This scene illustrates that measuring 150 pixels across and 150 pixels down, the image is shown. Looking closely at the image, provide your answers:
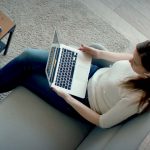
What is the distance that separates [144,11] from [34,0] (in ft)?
2.60

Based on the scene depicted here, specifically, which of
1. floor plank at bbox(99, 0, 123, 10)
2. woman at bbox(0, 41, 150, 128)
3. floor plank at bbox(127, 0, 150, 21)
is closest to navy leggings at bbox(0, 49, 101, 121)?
woman at bbox(0, 41, 150, 128)

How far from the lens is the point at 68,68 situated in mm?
1549

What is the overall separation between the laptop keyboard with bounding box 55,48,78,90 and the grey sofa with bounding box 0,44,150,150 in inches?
4.8

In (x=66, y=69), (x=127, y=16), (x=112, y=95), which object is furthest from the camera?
(x=127, y=16)

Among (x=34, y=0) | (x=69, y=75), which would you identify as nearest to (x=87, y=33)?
(x=34, y=0)

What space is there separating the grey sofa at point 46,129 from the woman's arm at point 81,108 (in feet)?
0.19

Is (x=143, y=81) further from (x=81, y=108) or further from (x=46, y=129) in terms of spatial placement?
(x=46, y=129)

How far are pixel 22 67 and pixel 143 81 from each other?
55cm

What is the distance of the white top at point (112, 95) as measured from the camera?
1.32m

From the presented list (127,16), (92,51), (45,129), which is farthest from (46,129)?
(127,16)

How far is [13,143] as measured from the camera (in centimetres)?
138

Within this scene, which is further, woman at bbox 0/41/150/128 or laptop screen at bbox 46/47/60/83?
laptop screen at bbox 46/47/60/83

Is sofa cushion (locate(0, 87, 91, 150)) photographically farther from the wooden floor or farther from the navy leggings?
the wooden floor

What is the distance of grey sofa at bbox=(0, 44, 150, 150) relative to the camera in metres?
1.31
